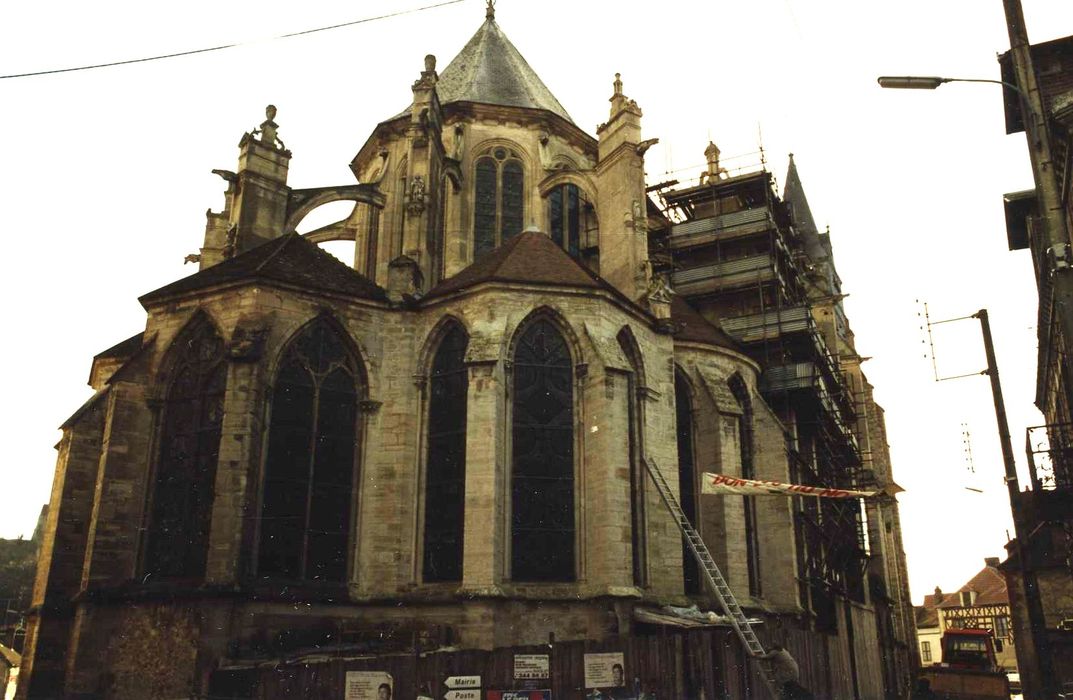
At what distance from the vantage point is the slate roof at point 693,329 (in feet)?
70.6

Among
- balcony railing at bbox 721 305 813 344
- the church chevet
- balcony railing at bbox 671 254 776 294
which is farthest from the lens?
balcony railing at bbox 671 254 776 294

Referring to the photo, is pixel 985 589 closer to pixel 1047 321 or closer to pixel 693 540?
pixel 1047 321

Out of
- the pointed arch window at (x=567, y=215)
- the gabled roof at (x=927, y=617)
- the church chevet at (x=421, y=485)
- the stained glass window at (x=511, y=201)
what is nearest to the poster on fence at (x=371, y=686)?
the church chevet at (x=421, y=485)

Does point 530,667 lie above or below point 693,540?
below

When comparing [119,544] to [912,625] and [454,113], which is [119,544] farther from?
[912,625]

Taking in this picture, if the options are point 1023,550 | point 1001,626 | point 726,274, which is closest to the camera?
point 1023,550

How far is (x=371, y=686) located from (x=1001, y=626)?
197 feet

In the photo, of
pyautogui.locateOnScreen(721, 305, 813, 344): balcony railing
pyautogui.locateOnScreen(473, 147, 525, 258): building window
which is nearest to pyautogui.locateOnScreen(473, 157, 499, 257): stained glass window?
pyautogui.locateOnScreen(473, 147, 525, 258): building window

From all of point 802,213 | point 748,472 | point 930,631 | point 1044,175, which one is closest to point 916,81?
point 1044,175

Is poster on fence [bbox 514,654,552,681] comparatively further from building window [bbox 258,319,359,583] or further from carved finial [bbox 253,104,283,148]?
carved finial [bbox 253,104,283,148]

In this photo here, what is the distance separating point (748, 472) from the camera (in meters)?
22.3

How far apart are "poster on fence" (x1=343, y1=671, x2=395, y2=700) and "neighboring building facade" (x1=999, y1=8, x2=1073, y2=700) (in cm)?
886

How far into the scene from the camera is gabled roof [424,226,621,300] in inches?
702

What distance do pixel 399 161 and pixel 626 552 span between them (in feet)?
A: 45.0
